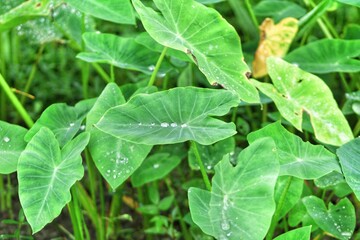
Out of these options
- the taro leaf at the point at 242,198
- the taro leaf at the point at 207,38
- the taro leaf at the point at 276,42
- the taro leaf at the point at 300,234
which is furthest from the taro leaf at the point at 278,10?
the taro leaf at the point at 300,234

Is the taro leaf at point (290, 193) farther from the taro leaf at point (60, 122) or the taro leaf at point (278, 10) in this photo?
the taro leaf at point (278, 10)

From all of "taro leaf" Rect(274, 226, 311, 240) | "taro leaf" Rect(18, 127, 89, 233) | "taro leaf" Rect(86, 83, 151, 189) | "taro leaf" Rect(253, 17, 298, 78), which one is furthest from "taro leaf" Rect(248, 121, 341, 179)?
"taro leaf" Rect(253, 17, 298, 78)

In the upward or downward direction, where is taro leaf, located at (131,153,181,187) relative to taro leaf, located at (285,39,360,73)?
→ downward

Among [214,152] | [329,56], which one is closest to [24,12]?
[214,152]

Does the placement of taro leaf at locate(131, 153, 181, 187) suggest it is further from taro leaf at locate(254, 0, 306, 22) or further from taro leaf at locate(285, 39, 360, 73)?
taro leaf at locate(254, 0, 306, 22)

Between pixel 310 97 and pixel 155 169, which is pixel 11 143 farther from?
pixel 310 97

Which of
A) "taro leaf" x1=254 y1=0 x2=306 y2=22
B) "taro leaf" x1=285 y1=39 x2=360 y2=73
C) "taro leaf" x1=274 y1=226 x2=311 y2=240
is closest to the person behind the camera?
"taro leaf" x1=274 y1=226 x2=311 y2=240

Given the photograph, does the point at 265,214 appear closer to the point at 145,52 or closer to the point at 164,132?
the point at 164,132
